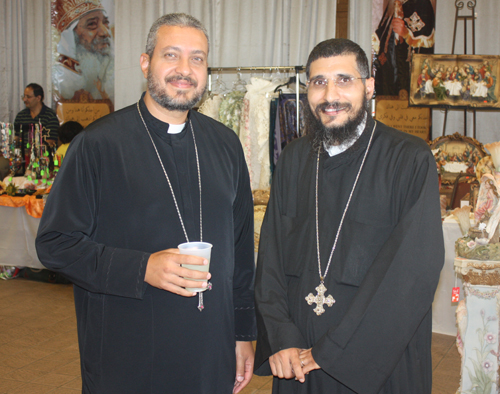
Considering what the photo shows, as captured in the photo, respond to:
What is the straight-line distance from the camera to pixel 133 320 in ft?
5.77

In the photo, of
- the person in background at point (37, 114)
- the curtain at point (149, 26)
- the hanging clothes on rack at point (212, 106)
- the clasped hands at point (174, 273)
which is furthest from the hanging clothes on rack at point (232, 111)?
the clasped hands at point (174, 273)

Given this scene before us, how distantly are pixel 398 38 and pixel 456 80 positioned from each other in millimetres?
1325

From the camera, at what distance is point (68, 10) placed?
26.9ft

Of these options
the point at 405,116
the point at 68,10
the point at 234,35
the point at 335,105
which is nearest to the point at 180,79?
the point at 335,105

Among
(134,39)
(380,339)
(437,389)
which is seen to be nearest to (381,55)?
(134,39)

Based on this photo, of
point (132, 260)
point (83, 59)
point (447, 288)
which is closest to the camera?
point (132, 260)

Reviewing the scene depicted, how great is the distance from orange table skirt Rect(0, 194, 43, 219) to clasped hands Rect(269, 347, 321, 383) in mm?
4314

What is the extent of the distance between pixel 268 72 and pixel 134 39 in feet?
8.02

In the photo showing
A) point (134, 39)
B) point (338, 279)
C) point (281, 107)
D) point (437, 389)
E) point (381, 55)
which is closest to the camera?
point (338, 279)

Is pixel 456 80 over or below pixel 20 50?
below

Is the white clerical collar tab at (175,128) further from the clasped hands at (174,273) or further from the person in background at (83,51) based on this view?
the person in background at (83,51)

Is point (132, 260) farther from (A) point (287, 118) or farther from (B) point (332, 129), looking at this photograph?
(A) point (287, 118)

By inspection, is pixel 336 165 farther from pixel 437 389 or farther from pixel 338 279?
pixel 437 389

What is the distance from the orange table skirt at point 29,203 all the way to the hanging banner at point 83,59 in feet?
9.05
